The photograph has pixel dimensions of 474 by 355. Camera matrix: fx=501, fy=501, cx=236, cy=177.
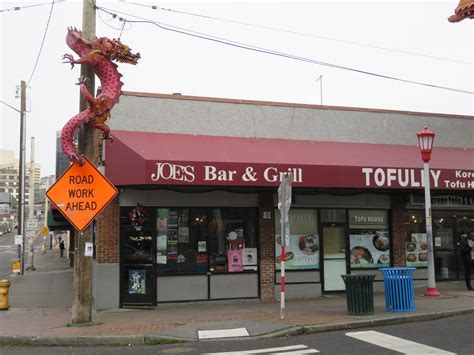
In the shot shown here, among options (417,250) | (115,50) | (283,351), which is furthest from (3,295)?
(417,250)

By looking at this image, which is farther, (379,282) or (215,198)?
(379,282)

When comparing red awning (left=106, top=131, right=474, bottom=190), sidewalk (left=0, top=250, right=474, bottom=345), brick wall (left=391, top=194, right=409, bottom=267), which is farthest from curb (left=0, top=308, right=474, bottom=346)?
brick wall (left=391, top=194, right=409, bottom=267)

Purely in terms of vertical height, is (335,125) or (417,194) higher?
(335,125)

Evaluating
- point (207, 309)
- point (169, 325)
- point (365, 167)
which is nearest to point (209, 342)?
point (169, 325)

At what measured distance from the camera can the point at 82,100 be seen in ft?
34.6

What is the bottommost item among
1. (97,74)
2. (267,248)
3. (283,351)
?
(283,351)

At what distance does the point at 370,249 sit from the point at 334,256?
121 cm

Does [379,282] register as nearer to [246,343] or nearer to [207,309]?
[207,309]

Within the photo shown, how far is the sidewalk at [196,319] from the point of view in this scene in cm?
891

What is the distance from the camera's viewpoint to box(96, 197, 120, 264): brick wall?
12.3m

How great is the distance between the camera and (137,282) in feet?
41.1

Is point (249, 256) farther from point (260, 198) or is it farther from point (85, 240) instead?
point (85, 240)

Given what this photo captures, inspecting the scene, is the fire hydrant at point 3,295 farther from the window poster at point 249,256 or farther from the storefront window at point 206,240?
the window poster at point 249,256

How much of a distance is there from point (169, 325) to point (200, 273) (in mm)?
3354
